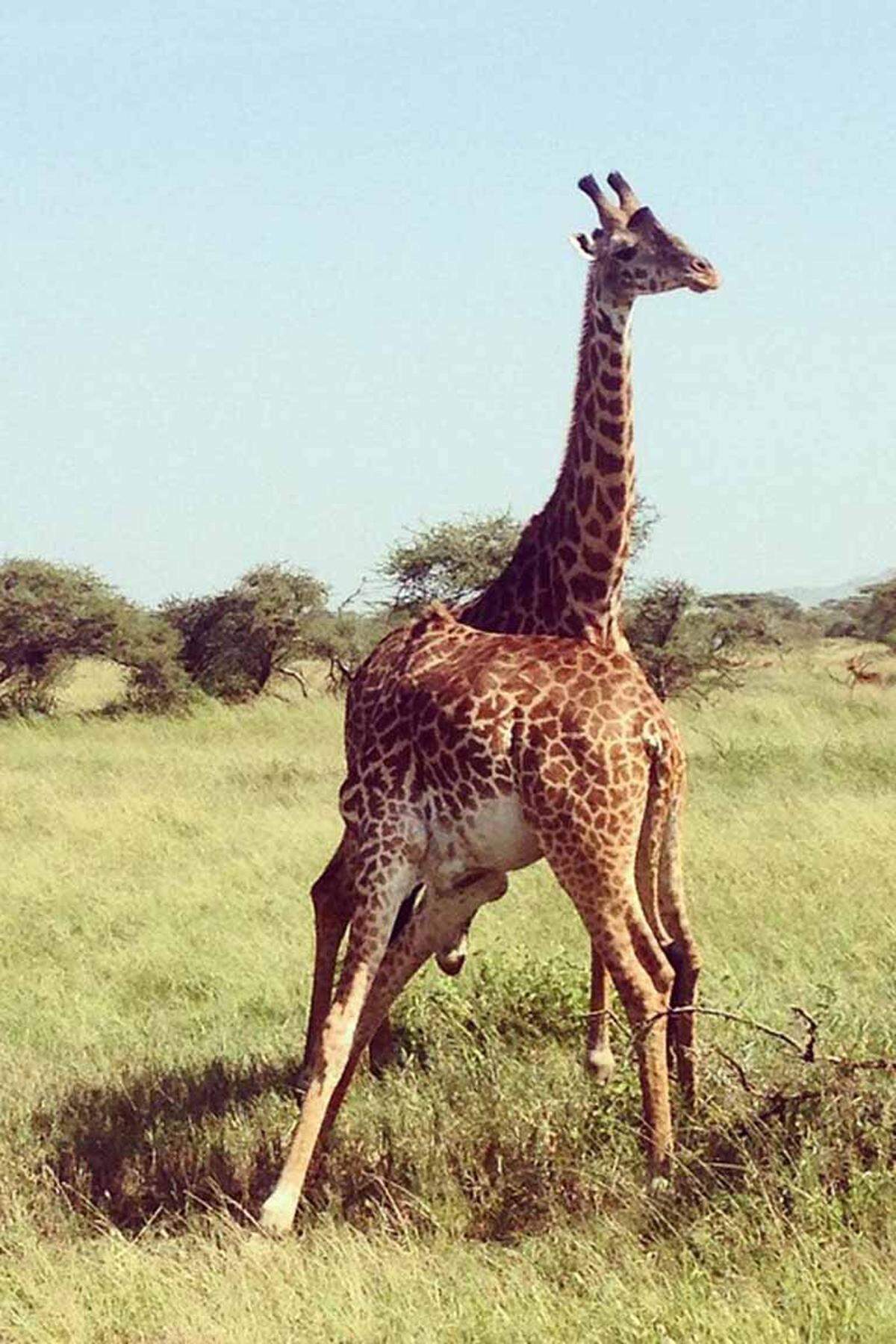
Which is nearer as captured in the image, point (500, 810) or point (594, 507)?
point (500, 810)

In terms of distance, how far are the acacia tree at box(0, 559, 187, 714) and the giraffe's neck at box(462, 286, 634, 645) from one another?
58.0 ft

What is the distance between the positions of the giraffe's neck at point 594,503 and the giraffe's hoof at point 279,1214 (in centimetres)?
205

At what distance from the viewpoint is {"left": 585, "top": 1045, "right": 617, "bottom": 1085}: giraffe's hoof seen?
21.1ft

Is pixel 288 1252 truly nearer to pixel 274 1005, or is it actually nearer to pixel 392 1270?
pixel 392 1270

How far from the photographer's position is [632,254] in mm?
6070

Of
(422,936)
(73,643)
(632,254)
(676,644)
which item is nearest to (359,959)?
(422,936)

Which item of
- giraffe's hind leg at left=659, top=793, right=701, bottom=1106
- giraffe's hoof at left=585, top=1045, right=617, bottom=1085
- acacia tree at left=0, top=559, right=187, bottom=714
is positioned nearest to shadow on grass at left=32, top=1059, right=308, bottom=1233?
giraffe's hoof at left=585, top=1045, right=617, bottom=1085

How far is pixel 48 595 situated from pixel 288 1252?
2184 cm

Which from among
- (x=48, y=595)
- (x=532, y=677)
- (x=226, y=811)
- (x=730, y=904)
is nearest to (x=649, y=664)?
(x=48, y=595)

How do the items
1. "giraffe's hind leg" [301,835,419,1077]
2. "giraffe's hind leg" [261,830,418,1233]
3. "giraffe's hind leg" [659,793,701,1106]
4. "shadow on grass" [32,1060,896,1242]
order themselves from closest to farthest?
"shadow on grass" [32,1060,896,1242] < "giraffe's hind leg" [261,830,418,1233] < "giraffe's hind leg" [659,793,701,1106] < "giraffe's hind leg" [301,835,419,1077]

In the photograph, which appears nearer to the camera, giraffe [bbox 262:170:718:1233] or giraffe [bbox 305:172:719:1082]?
giraffe [bbox 262:170:718:1233]

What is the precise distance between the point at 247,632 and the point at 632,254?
66.8 ft

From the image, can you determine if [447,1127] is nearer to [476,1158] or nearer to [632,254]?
[476,1158]

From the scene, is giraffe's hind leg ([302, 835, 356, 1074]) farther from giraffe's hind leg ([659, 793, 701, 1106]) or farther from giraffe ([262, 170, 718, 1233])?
giraffe's hind leg ([659, 793, 701, 1106])
